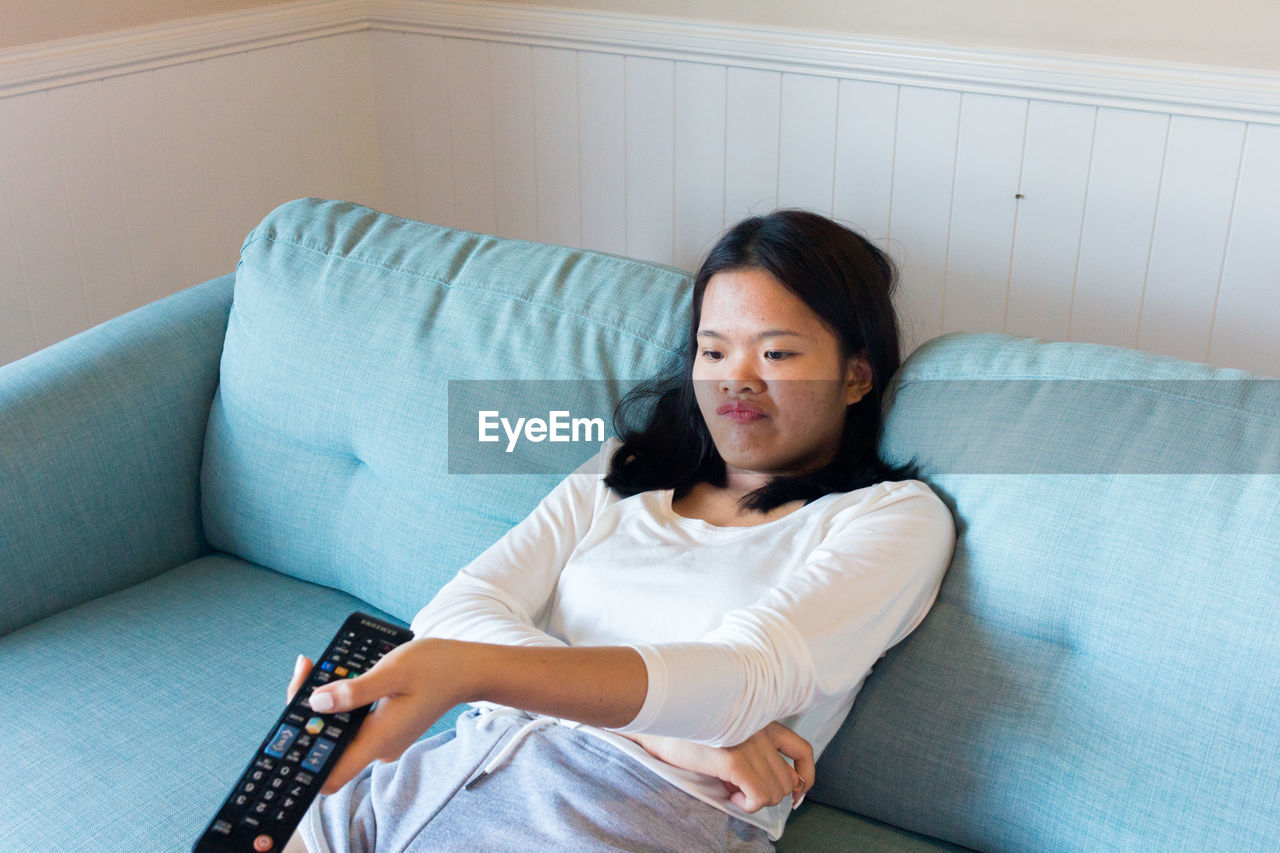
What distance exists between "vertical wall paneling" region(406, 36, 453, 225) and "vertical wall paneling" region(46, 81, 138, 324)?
2.36 ft

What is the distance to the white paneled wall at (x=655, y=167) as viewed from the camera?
5.84 ft

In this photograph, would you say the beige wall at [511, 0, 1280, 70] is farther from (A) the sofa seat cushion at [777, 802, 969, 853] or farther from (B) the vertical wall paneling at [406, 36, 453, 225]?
(A) the sofa seat cushion at [777, 802, 969, 853]

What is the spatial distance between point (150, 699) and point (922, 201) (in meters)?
1.46

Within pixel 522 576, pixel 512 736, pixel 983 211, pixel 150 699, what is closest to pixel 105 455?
pixel 150 699

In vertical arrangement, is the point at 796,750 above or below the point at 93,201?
below

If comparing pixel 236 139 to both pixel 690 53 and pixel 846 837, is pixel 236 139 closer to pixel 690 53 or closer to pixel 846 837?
pixel 690 53

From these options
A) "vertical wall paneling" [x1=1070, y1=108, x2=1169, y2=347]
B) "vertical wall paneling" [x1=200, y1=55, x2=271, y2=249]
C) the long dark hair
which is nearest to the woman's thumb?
the long dark hair

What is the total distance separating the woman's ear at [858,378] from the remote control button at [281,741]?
69cm

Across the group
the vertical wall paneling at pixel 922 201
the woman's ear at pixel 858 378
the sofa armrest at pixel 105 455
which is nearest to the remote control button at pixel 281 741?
the woman's ear at pixel 858 378

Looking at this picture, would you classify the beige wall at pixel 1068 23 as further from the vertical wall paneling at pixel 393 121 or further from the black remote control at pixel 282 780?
the black remote control at pixel 282 780

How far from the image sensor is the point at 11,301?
83.4 inches

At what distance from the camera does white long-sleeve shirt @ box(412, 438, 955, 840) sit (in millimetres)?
984

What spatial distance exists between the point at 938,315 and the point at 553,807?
4.37 ft

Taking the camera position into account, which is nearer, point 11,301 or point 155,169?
point 11,301
